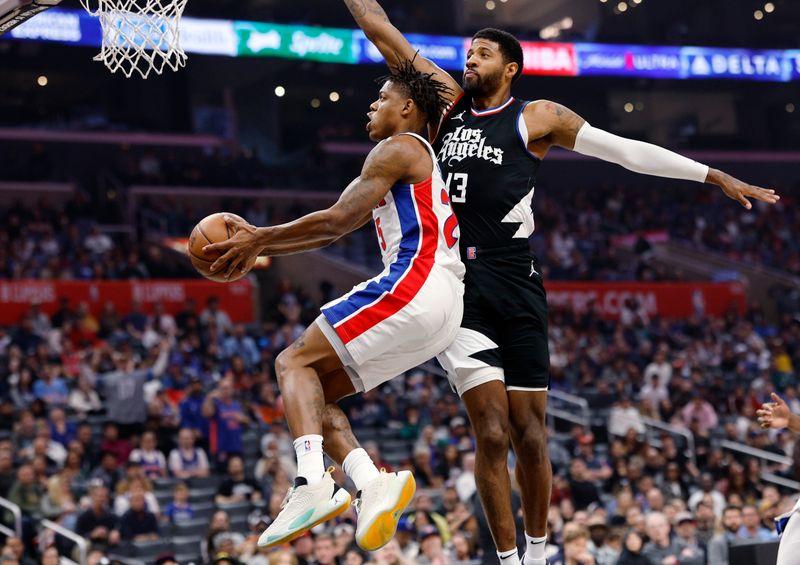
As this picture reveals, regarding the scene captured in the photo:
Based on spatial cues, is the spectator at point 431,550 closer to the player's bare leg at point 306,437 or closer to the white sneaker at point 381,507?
the player's bare leg at point 306,437

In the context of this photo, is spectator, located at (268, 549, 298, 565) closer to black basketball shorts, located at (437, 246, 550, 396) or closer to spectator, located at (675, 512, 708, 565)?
black basketball shorts, located at (437, 246, 550, 396)

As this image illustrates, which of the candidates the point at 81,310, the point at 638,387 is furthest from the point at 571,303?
the point at 81,310

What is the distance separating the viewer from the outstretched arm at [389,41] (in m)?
5.88

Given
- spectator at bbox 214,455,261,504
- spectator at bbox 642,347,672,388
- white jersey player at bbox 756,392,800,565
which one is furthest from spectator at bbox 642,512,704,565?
spectator at bbox 642,347,672,388

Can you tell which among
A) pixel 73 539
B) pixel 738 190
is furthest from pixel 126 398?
pixel 738 190

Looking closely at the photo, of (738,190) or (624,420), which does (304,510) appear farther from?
(624,420)

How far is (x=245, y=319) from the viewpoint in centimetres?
2070

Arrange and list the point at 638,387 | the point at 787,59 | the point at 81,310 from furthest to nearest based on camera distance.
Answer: the point at 787,59
the point at 638,387
the point at 81,310

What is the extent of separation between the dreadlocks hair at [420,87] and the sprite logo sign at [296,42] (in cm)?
1727

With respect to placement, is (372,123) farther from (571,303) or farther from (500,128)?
(571,303)

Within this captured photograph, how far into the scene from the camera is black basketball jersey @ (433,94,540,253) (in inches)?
223

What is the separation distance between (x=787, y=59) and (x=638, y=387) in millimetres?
11583

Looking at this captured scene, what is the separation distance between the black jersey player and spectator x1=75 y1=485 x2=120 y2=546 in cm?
624

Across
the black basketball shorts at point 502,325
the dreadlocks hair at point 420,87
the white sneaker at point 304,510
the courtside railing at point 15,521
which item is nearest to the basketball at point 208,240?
the white sneaker at point 304,510
